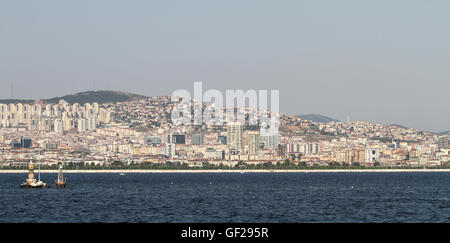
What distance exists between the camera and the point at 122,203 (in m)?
66.0

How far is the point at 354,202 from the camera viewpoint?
6644 centimetres
